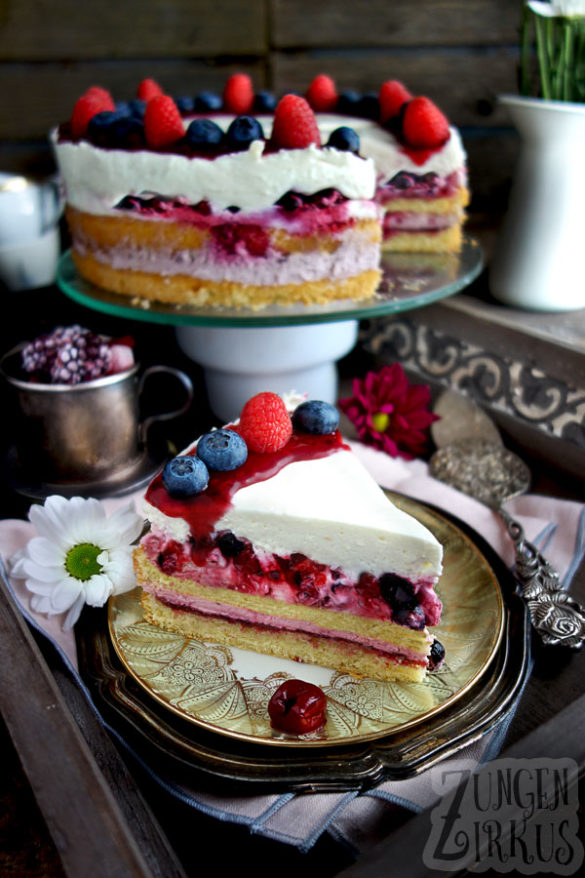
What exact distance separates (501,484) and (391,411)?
0.92 ft

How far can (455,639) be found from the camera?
97 centimetres

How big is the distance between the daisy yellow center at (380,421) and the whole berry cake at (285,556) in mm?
451

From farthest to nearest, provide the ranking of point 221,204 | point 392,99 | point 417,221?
point 417,221 < point 392,99 < point 221,204

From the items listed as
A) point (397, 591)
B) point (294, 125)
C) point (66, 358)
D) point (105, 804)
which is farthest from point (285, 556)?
point (294, 125)

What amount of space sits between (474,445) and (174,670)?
0.83m

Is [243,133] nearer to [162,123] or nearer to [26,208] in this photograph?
[162,123]

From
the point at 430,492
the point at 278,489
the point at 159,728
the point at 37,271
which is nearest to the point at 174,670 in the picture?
the point at 159,728

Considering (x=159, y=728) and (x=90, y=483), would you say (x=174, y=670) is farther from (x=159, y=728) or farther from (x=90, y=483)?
(x=90, y=483)

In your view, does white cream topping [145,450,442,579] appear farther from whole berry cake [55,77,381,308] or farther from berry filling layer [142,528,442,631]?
whole berry cake [55,77,381,308]

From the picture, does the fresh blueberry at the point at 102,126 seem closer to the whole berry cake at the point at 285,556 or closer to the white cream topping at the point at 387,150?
the white cream topping at the point at 387,150

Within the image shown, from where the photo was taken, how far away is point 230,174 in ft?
4.32

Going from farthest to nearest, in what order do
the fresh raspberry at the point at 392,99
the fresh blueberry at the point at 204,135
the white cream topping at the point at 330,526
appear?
the fresh raspberry at the point at 392,99, the fresh blueberry at the point at 204,135, the white cream topping at the point at 330,526

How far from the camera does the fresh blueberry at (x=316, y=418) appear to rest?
1.09 meters
